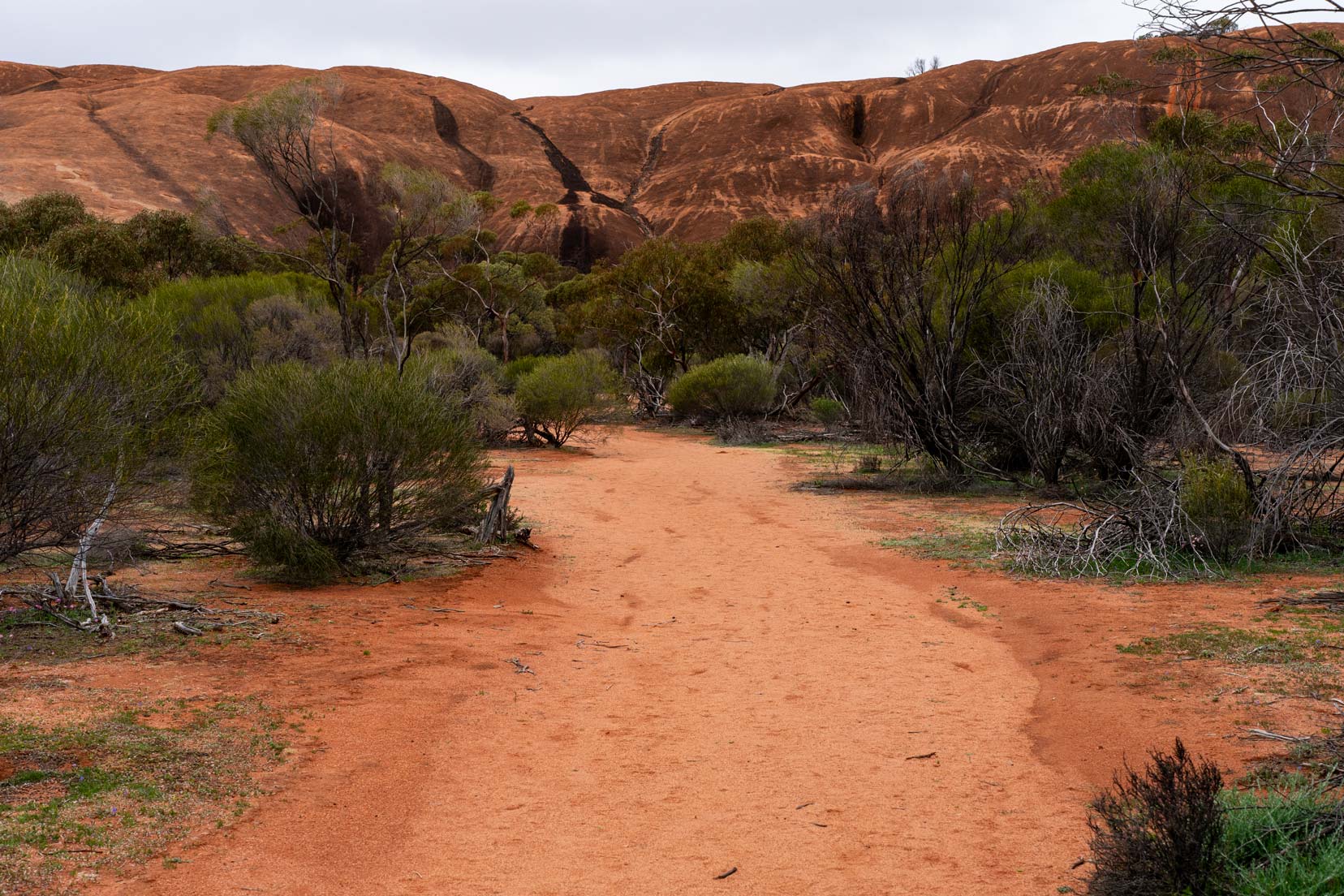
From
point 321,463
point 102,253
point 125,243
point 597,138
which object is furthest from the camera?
point 597,138

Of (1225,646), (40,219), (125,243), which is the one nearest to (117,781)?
(1225,646)

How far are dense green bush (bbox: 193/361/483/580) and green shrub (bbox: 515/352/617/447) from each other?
13528mm

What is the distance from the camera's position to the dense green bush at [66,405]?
589 cm

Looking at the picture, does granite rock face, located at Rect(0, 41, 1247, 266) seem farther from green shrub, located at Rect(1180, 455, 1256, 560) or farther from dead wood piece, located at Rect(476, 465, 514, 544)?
green shrub, located at Rect(1180, 455, 1256, 560)

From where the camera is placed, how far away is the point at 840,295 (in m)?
17.0

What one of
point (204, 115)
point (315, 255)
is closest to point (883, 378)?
point (315, 255)

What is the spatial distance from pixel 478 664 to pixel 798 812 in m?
2.83

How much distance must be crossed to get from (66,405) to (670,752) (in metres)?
4.18

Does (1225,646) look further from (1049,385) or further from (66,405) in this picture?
(1049,385)

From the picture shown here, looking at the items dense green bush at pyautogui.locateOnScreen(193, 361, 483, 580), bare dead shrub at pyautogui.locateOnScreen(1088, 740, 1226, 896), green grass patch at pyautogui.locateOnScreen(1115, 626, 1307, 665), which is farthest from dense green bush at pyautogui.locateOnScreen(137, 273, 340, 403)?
bare dead shrub at pyautogui.locateOnScreen(1088, 740, 1226, 896)

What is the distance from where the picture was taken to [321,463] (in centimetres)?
848

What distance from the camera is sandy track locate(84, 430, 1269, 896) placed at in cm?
389

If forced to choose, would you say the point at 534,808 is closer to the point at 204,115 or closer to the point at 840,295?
the point at 840,295

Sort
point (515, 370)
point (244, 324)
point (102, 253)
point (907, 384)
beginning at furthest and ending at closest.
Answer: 1. point (102, 253)
2. point (515, 370)
3. point (244, 324)
4. point (907, 384)
